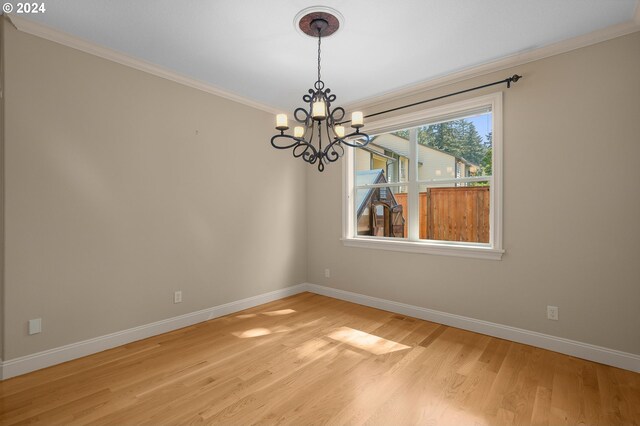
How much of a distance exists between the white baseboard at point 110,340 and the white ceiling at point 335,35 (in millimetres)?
2573

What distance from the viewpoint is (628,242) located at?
250cm

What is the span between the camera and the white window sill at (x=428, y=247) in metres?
3.17

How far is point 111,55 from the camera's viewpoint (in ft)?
9.37

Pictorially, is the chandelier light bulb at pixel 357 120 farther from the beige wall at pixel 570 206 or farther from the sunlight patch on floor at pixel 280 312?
the sunlight patch on floor at pixel 280 312

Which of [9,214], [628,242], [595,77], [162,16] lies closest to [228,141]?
[162,16]

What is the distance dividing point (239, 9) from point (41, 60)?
1.67 m

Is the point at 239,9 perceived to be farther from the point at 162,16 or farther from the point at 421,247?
the point at 421,247

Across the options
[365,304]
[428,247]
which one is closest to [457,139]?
[428,247]

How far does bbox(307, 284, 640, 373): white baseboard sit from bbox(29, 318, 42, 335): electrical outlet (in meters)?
3.20

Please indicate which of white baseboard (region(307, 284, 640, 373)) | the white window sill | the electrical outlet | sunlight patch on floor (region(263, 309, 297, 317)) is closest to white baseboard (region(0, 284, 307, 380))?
the electrical outlet

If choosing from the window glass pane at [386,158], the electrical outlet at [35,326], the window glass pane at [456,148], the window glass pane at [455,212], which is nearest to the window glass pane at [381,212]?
the window glass pane at [386,158]

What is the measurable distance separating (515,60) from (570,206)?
1.42m

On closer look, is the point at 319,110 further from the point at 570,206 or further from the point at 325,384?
the point at 570,206

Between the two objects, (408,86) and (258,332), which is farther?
(408,86)
